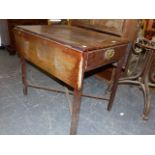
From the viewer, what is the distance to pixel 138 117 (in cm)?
164

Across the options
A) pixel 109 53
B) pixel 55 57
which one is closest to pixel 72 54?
pixel 55 57

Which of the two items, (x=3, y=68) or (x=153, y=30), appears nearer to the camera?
(x=3, y=68)

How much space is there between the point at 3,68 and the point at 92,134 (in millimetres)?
1625

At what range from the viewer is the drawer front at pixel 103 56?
3.30 feet

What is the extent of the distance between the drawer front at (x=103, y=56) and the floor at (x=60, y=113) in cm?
61

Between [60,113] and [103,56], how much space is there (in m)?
0.77

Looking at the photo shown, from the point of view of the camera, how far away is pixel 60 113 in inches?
63.8

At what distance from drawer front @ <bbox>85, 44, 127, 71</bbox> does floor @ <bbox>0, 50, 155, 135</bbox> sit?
61cm

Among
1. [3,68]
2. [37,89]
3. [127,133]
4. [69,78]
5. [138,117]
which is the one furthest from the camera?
[3,68]

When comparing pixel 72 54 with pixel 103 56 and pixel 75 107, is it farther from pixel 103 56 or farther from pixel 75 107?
pixel 75 107

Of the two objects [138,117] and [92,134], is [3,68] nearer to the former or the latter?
[92,134]
